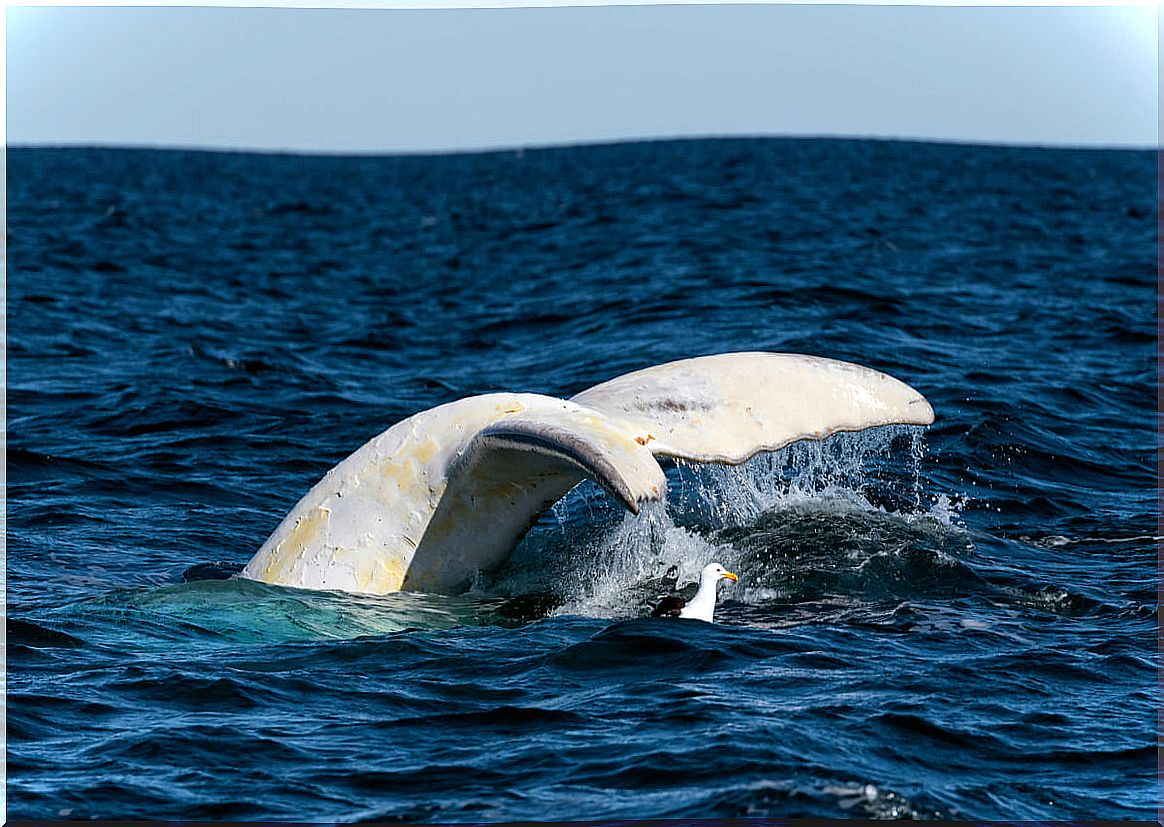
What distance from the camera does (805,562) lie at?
8.79m

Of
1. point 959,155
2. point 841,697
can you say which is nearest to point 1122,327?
point 841,697

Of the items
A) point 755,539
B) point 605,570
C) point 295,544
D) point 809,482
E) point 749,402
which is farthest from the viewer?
point 809,482

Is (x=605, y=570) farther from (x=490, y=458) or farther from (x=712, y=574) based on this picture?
(x=490, y=458)

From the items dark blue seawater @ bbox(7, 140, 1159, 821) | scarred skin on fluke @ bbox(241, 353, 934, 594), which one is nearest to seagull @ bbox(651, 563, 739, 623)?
dark blue seawater @ bbox(7, 140, 1159, 821)

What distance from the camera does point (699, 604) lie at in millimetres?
7648

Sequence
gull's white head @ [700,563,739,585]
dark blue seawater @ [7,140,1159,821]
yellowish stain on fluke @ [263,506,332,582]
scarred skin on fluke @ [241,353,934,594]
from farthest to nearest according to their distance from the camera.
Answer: gull's white head @ [700,563,739,585] → yellowish stain on fluke @ [263,506,332,582] → scarred skin on fluke @ [241,353,934,594] → dark blue seawater @ [7,140,1159,821]

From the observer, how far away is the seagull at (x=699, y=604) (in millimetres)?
7637

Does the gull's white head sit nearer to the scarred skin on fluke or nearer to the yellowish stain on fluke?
the scarred skin on fluke

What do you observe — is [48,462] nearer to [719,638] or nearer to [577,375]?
[577,375]

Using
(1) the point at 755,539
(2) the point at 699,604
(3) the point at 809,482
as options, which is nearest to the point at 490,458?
(2) the point at 699,604

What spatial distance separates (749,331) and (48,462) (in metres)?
8.27

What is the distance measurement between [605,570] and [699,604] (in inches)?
50.7

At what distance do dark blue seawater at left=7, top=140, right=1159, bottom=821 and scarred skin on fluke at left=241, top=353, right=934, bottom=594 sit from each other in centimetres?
22

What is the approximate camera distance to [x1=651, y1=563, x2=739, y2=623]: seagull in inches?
301
